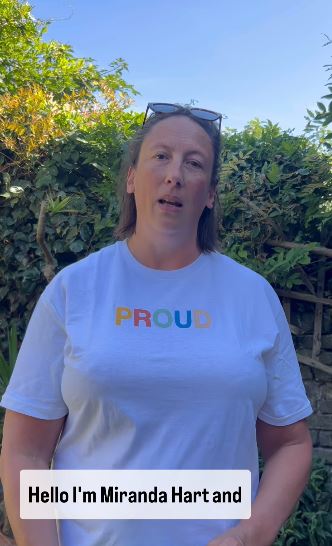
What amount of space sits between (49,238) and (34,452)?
3223mm

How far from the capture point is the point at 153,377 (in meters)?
1.31

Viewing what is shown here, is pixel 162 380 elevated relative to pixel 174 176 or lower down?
lower down

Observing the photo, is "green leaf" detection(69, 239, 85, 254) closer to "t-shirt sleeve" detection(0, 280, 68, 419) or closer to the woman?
the woman

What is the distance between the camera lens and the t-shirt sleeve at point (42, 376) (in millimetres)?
1362

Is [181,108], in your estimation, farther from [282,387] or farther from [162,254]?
[282,387]

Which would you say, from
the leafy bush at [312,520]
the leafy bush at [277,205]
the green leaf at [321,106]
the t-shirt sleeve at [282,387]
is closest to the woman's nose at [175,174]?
the t-shirt sleeve at [282,387]

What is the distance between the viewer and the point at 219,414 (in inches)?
52.1

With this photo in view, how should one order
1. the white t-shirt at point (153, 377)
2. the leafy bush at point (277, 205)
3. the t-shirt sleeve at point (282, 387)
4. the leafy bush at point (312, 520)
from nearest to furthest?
the white t-shirt at point (153, 377) → the t-shirt sleeve at point (282, 387) → the leafy bush at point (312, 520) → the leafy bush at point (277, 205)

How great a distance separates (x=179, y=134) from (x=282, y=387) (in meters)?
0.73

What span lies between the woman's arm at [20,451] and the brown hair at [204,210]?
23.8 inches

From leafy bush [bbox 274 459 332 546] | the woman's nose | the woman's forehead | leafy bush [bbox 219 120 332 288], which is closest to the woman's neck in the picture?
the woman's nose

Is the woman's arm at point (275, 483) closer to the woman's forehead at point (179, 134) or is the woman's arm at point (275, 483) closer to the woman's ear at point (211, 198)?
the woman's ear at point (211, 198)
